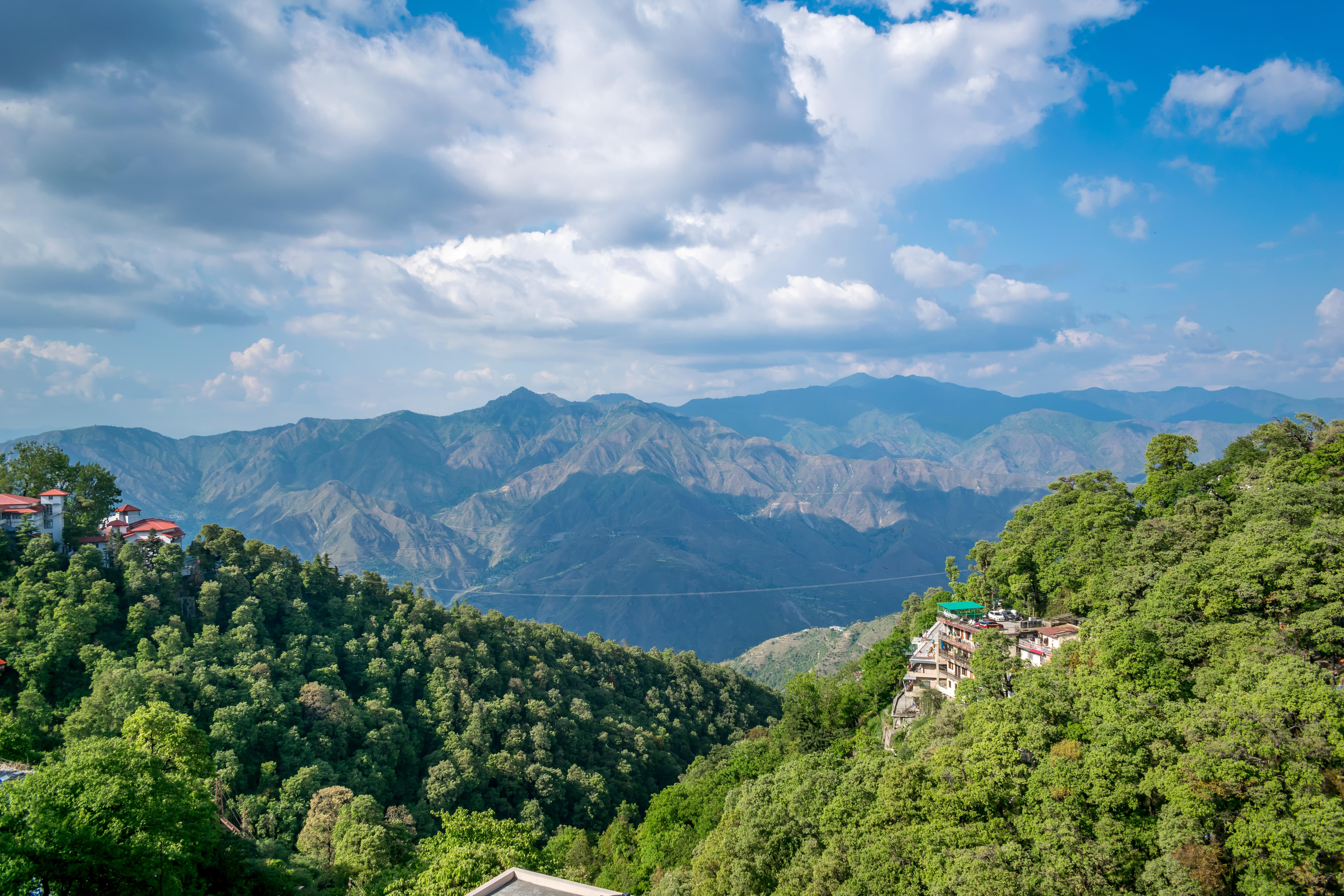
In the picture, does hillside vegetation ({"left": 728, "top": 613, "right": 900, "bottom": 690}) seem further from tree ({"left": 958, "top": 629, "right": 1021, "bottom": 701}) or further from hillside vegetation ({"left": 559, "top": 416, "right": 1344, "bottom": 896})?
A: hillside vegetation ({"left": 559, "top": 416, "right": 1344, "bottom": 896})

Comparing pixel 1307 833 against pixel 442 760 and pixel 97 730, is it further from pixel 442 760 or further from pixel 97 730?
pixel 97 730

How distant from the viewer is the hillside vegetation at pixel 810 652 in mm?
149250

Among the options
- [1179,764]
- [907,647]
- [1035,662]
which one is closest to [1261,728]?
[1179,764]

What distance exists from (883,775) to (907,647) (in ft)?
104

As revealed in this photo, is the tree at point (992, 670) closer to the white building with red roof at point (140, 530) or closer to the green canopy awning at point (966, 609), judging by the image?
the green canopy awning at point (966, 609)

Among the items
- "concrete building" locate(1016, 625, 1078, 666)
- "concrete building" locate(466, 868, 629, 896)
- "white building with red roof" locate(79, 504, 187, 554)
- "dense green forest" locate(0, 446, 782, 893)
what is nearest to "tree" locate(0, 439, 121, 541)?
"dense green forest" locate(0, 446, 782, 893)

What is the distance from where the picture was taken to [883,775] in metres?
29.0

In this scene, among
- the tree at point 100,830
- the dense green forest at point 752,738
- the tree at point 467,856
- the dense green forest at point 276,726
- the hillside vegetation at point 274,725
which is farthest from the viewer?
the tree at point 467,856

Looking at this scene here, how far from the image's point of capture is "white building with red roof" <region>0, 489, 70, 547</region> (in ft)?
185

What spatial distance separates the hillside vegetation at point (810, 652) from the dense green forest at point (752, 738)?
248 ft

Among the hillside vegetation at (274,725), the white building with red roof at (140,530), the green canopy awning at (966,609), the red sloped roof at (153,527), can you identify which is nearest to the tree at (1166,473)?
the green canopy awning at (966,609)

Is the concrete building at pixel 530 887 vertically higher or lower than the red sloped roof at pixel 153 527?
lower

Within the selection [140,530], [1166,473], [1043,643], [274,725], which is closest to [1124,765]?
[1043,643]

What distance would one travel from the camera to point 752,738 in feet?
220
